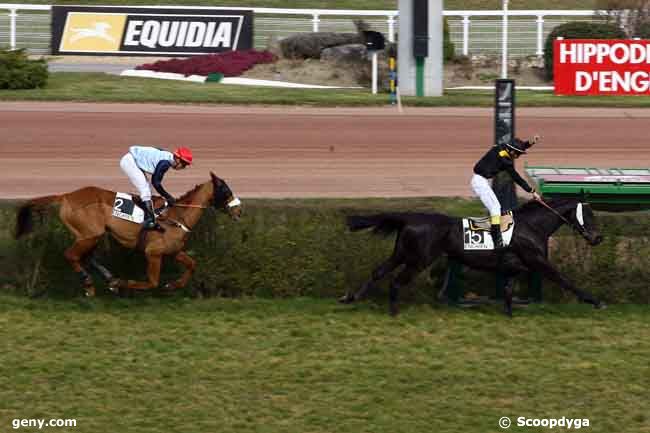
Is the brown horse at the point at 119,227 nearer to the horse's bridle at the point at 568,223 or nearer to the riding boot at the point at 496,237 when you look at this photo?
the riding boot at the point at 496,237

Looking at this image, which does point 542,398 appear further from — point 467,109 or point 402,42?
point 402,42

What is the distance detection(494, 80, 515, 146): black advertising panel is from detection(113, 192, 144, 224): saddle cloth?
12.1ft

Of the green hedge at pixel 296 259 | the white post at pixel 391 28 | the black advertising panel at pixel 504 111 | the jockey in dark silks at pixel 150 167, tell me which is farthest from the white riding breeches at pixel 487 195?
the white post at pixel 391 28

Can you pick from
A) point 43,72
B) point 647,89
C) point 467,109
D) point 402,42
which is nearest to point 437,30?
point 402,42

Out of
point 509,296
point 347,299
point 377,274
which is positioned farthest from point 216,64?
point 509,296

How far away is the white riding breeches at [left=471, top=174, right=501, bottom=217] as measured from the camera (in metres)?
11.4

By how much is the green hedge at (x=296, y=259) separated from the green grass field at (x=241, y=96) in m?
12.0

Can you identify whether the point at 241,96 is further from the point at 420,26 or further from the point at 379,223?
the point at 379,223

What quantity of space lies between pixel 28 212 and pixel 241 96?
13139mm

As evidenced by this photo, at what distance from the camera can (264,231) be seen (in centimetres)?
1175

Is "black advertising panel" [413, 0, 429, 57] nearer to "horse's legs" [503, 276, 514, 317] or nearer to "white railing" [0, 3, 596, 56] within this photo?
"white railing" [0, 3, 596, 56]

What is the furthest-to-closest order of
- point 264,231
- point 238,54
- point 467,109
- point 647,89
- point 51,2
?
point 51,2 < point 238,54 < point 647,89 < point 467,109 < point 264,231

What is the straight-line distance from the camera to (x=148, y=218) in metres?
11.4

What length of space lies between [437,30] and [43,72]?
8.17 meters
